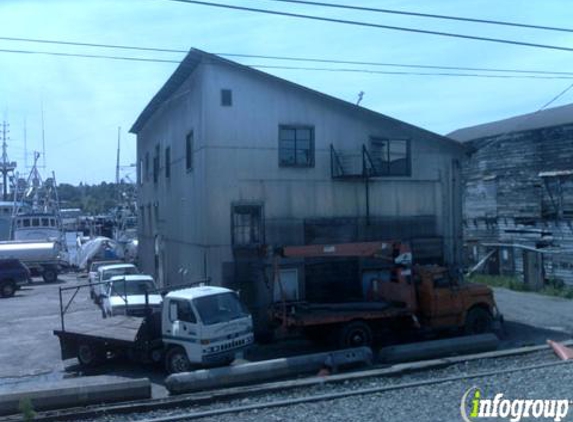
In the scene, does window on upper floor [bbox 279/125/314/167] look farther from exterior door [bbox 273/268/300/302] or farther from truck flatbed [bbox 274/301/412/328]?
truck flatbed [bbox 274/301/412/328]

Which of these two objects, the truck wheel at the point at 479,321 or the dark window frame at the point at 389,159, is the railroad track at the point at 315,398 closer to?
the truck wheel at the point at 479,321

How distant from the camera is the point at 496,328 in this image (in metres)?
21.6

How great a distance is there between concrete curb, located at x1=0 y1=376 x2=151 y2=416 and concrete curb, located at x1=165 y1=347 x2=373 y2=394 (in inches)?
34.0

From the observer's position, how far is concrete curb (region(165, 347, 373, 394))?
15242 millimetres

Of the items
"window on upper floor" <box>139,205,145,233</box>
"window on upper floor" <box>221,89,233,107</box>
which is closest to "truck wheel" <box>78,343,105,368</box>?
"window on upper floor" <box>221,89,233,107</box>

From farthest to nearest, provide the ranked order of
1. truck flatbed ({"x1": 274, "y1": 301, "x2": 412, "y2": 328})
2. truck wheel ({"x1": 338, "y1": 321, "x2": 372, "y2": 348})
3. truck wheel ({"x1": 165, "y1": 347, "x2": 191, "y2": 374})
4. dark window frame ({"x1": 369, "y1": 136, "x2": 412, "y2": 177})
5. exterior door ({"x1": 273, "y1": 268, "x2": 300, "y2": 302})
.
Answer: dark window frame ({"x1": 369, "y1": 136, "x2": 412, "y2": 177}), exterior door ({"x1": 273, "y1": 268, "x2": 300, "y2": 302}), truck wheel ({"x1": 338, "y1": 321, "x2": 372, "y2": 348}), truck flatbed ({"x1": 274, "y1": 301, "x2": 412, "y2": 328}), truck wheel ({"x1": 165, "y1": 347, "x2": 191, "y2": 374})

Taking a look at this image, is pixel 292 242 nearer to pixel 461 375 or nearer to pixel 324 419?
pixel 461 375

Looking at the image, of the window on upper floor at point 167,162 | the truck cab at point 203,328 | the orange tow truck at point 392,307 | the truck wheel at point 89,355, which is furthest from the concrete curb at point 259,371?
the window on upper floor at point 167,162

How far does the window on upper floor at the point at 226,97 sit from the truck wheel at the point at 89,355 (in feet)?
27.7

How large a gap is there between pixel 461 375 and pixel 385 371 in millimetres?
1514

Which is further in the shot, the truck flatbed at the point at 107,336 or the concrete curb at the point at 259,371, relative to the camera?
the truck flatbed at the point at 107,336

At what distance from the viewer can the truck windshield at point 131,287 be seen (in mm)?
24109

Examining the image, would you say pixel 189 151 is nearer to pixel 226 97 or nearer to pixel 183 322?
pixel 226 97

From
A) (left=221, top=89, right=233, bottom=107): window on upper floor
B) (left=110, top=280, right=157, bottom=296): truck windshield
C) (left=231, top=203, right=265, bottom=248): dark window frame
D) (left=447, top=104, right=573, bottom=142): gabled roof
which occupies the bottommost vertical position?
(left=110, top=280, right=157, bottom=296): truck windshield
